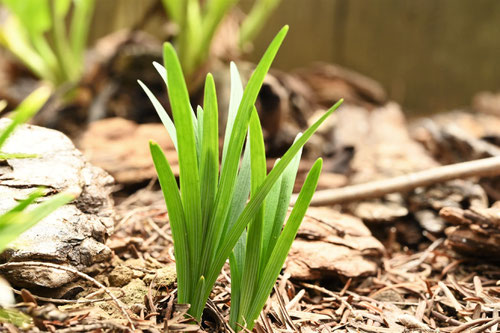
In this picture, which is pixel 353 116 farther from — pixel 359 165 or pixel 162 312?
pixel 162 312

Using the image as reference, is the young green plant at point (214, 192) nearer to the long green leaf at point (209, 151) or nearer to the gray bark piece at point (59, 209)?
the long green leaf at point (209, 151)

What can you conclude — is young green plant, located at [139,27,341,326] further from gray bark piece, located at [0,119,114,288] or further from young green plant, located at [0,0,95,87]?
young green plant, located at [0,0,95,87]

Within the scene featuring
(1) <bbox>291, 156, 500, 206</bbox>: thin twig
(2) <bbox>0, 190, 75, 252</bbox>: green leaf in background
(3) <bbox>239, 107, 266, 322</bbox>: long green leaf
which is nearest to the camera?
(2) <bbox>0, 190, 75, 252</bbox>: green leaf in background

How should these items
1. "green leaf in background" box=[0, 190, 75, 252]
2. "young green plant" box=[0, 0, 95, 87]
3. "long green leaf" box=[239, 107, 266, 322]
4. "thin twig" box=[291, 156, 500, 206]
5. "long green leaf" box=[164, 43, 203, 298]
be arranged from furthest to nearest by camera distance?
"young green plant" box=[0, 0, 95, 87]
"thin twig" box=[291, 156, 500, 206]
"long green leaf" box=[239, 107, 266, 322]
"long green leaf" box=[164, 43, 203, 298]
"green leaf in background" box=[0, 190, 75, 252]

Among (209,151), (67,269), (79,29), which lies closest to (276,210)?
(209,151)

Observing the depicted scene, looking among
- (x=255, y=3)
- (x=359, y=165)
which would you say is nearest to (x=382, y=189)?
(x=359, y=165)

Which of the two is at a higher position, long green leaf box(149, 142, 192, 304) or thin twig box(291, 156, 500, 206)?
long green leaf box(149, 142, 192, 304)

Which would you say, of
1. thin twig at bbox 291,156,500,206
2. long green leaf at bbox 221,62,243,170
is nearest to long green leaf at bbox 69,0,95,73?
thin twig at bbox 291,156,500,206
